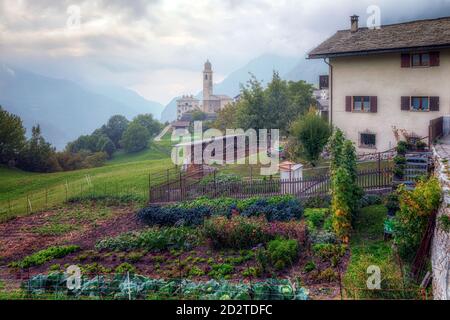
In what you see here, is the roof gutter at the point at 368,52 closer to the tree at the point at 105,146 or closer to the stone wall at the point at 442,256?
the stone wall at the point at 442,256

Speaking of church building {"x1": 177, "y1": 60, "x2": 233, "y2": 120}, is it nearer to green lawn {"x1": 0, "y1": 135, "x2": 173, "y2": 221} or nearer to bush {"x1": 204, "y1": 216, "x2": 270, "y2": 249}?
green lawn {"x1": 0, "y1": 135, "x2": 173, "y2": 221}

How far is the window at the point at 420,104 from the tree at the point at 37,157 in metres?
42.2

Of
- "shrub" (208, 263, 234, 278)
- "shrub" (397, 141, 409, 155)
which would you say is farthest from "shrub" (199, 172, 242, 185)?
"shrub" (208, 263, 234, 278)

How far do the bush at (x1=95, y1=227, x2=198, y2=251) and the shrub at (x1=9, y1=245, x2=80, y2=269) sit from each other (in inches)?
41.4

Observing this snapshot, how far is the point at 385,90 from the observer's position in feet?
83.1

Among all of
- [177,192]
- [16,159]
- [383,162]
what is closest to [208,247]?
[177,192]

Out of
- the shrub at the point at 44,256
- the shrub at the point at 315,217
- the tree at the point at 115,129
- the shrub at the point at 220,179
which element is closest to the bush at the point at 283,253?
the shrub at the point at 315,217

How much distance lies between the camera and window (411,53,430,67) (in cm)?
2353

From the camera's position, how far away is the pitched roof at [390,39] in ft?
75.3

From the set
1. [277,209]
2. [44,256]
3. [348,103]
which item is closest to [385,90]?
[348,103]

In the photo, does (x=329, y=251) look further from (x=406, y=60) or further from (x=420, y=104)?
(x=406, y=60)

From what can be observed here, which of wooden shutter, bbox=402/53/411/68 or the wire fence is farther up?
wooden shutter, bbox=402/53/411/68

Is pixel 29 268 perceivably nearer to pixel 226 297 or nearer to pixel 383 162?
pixel 226 297

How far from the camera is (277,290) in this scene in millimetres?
9234
